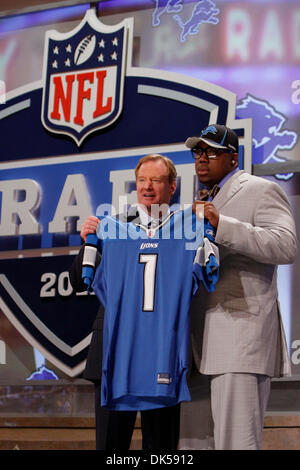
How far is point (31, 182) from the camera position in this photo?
411 centimetres

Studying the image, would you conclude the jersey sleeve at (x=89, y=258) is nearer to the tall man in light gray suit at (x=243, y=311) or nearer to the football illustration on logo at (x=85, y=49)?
the tall man in light gray suit at (x=243, y=311)

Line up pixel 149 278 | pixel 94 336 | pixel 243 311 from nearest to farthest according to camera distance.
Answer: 1. pixel 243 311
2. pixel 149 278
3. pixel 94 336

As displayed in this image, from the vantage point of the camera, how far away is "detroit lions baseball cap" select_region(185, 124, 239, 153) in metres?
2.34

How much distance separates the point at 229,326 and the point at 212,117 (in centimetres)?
192

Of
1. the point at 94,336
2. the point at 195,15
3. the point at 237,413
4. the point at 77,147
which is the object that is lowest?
the point at 237,413

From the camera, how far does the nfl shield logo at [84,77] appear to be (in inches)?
160

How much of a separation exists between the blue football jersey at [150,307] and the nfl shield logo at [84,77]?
72.8 inches

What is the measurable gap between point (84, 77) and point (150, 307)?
2.32m

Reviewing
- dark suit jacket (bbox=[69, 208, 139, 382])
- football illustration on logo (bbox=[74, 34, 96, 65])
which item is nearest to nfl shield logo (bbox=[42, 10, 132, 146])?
football illustration on logo (bbox=[74, 34, 96, 65])

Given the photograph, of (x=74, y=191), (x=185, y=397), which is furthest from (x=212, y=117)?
(x=185, y=397)

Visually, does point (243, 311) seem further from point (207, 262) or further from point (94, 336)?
point (94, 336)

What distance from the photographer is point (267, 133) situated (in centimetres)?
370

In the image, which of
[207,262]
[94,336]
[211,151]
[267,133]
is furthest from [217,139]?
[267,133]

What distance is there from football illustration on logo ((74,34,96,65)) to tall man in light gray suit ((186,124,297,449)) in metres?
2.10
